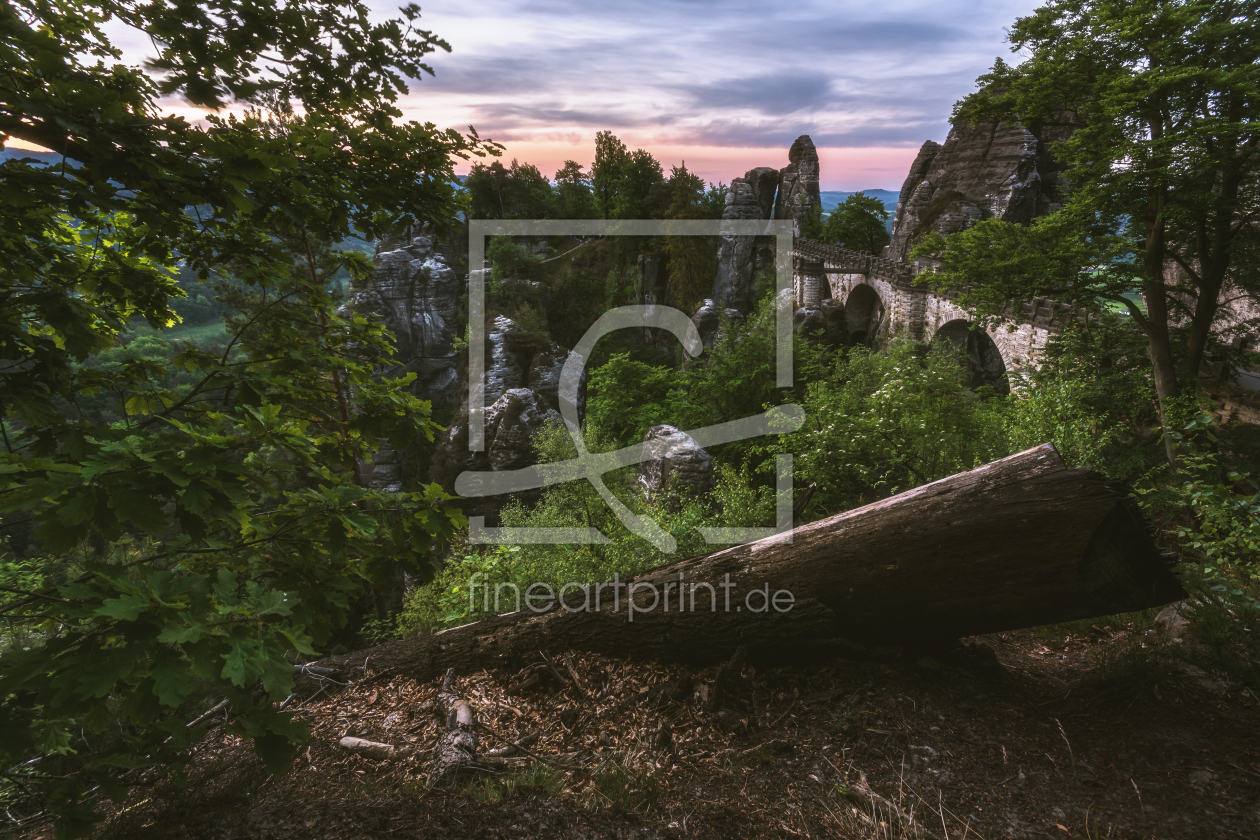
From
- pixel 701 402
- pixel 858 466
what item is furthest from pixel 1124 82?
pixel 701 402

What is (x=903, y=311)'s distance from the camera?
2380 centimetres

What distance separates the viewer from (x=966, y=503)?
3760 millimetres

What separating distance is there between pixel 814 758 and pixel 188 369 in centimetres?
432

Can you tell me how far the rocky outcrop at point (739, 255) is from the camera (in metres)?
37.5

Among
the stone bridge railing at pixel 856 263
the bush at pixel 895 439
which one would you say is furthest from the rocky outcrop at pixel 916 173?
the bush at pixel 895 439

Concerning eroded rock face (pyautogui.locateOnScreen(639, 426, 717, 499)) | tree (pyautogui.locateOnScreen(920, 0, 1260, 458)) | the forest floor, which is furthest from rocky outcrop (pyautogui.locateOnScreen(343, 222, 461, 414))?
the forest floor

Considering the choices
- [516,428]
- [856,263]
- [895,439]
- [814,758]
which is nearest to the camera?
[814,758]

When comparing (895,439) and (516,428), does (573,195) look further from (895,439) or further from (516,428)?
(895,439)

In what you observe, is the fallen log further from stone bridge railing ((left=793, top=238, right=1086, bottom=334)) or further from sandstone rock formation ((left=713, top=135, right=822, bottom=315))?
sandstone rock formation ((left=713, top=135, right=822, bottom=315))

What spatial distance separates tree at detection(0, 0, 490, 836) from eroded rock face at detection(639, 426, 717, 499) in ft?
39.9

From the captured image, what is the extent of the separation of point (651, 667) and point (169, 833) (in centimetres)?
310

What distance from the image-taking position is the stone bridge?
15.4 m

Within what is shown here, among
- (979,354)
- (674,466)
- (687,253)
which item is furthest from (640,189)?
(674,466)

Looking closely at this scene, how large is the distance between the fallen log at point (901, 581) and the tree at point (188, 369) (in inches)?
97.6
